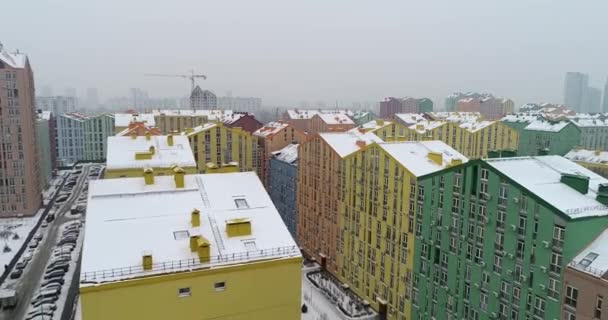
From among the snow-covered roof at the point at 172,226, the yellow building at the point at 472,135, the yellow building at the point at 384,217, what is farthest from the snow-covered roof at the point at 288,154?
the snow-covered roof at the point at 172,226

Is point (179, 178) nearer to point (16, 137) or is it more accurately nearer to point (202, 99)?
point (16, 137)

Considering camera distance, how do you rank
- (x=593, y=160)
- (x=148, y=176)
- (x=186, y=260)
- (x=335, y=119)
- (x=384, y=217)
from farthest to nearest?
(x=335, y=119), (x=593, y=160), (x=384, y=217), (x=148, y=176), (x=186, y=260)

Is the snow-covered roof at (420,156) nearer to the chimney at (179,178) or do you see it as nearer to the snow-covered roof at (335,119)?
the chimney at (179,178)

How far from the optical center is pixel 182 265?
72.7 ft

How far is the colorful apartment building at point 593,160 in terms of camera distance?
66438mm

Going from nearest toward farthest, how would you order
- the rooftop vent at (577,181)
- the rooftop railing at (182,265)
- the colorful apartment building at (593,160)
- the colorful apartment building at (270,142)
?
the rooftop railing at (182,265)
the rooftop vent at (577,181)
the colorful apartment building at (593,160)
the colorful apartment building at (270,142)

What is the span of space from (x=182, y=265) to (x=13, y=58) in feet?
203

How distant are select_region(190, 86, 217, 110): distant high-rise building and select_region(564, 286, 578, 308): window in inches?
6053

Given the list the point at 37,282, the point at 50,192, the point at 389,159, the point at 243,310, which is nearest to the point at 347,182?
the point at 389,159

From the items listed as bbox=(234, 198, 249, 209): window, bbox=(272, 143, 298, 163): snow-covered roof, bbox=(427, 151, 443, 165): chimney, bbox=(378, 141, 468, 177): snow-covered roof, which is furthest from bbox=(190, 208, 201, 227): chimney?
bbox=(272, 143, 298, 163): snow-covered roof

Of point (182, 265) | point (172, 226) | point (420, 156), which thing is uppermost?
point (420, 156)

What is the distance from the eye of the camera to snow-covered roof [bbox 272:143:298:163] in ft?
196

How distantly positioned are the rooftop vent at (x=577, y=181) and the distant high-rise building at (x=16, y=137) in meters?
69.4

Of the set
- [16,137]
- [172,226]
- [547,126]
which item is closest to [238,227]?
[172,226]
